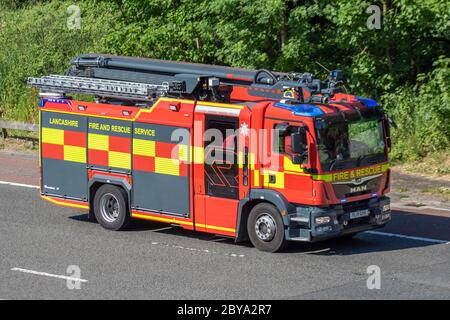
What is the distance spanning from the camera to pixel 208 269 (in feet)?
50.2

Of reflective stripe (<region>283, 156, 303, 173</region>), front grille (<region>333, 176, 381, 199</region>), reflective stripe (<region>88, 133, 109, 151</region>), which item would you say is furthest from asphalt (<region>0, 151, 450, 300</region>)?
reflective stripe (<region>88, 133, 109, 151</region>)

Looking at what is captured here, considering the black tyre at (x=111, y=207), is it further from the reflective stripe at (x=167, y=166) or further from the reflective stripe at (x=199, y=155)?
the reflective stripe at (x=199, y=155)

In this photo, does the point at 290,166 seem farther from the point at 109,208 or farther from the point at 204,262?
the point at 109,208

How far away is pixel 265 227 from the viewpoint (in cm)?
1631

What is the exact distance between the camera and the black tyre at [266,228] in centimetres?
1614

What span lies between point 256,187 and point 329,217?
125cm

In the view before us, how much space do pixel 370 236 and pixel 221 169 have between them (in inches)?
115

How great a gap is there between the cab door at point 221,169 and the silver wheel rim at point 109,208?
1942 mm

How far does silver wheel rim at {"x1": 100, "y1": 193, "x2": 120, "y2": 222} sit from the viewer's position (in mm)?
18250
